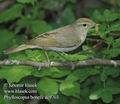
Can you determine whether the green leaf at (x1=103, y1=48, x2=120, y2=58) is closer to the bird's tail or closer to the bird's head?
the bird's tail

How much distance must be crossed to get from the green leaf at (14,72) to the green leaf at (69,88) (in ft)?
1.23

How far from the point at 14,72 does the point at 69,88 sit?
23.1 inches

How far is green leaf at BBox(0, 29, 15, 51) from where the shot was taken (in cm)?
675

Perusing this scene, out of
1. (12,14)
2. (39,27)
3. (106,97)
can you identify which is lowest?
(106,97)

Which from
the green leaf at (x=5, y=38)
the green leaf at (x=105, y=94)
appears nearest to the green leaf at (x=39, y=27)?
the green leaf at (x=5, y=38)

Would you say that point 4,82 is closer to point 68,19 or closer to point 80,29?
point 80,29

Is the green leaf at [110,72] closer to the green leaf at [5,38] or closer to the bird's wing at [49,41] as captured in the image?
the bird's wing at [49,41]

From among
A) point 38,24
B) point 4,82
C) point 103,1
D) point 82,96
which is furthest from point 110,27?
point 103,1

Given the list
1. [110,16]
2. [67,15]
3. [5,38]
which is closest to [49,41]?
[110,16]

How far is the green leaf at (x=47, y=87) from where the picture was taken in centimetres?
452

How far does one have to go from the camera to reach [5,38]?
6.84m

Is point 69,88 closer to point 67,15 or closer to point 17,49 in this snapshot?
point 17,49

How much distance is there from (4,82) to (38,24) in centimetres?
186

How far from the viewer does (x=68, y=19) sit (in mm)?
7840
